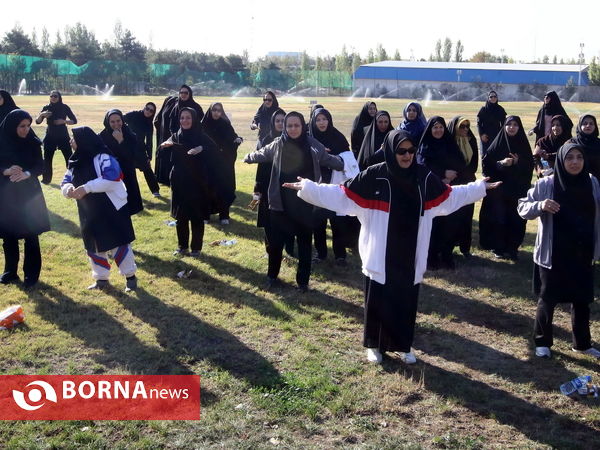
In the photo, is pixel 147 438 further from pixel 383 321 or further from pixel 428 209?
pixel 428 209

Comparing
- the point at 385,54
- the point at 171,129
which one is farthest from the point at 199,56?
the point at 171,129

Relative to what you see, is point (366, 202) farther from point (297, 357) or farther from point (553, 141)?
point (553, 141)

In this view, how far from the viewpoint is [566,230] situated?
4566 mm

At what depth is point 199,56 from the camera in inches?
2479

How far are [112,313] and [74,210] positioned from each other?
14.8ft

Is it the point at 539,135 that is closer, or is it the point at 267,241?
the point at 267,241

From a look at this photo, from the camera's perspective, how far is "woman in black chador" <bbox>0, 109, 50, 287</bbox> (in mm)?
5934

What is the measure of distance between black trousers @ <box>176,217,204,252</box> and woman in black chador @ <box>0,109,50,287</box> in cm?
155

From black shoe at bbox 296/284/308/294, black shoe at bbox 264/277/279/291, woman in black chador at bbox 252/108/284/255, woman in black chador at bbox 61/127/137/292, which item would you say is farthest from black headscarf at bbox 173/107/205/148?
black shoe at bbox 296/284/308/294

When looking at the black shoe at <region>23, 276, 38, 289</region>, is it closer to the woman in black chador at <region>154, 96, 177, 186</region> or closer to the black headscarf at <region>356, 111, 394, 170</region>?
the black headscarf at <region>356, 111, 394, 170</region>

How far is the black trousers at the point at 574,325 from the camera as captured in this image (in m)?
4.74

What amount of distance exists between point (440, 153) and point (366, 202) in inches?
104

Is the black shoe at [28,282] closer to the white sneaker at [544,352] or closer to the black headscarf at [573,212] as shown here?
the white sneaker at [544,352]

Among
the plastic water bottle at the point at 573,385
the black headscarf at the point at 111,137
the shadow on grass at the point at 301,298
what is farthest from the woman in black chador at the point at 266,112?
the plastic water bottle at the point at 573,385
